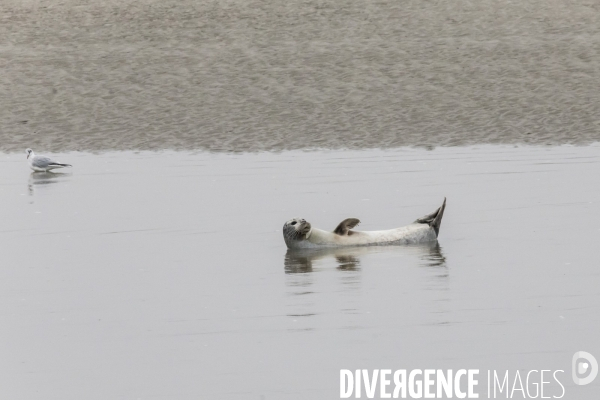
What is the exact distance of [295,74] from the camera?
27250 millimetres

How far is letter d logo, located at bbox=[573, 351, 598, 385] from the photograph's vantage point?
7.47 metres

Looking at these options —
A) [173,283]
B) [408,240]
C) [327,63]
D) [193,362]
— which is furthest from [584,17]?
[193,362]

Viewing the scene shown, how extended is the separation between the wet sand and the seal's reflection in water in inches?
414

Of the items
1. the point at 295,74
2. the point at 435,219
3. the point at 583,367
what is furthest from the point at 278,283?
the point at 295,74

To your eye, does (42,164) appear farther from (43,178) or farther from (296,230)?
(296,230)

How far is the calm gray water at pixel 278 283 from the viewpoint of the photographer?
26.1 ft

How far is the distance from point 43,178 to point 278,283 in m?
10.4

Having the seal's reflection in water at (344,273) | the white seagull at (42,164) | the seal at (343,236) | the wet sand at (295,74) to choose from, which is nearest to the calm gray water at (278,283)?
the seal's reflection in water at (344,273)

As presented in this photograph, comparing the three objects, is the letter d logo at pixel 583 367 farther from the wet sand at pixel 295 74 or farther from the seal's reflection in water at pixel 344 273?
the wet sand at pixel 295 74

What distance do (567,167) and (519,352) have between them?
1102cm

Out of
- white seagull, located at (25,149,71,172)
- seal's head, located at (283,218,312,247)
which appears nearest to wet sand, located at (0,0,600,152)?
white seagull, located at (25,149,71,172)

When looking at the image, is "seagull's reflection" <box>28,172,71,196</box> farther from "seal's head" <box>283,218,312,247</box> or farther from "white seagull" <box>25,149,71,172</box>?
"seal's head" <box>283,218,312,247</box>

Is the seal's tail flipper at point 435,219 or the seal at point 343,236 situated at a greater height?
the seal's tail flipper at point 435,219

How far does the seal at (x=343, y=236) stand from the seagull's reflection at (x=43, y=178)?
24.7 feet
